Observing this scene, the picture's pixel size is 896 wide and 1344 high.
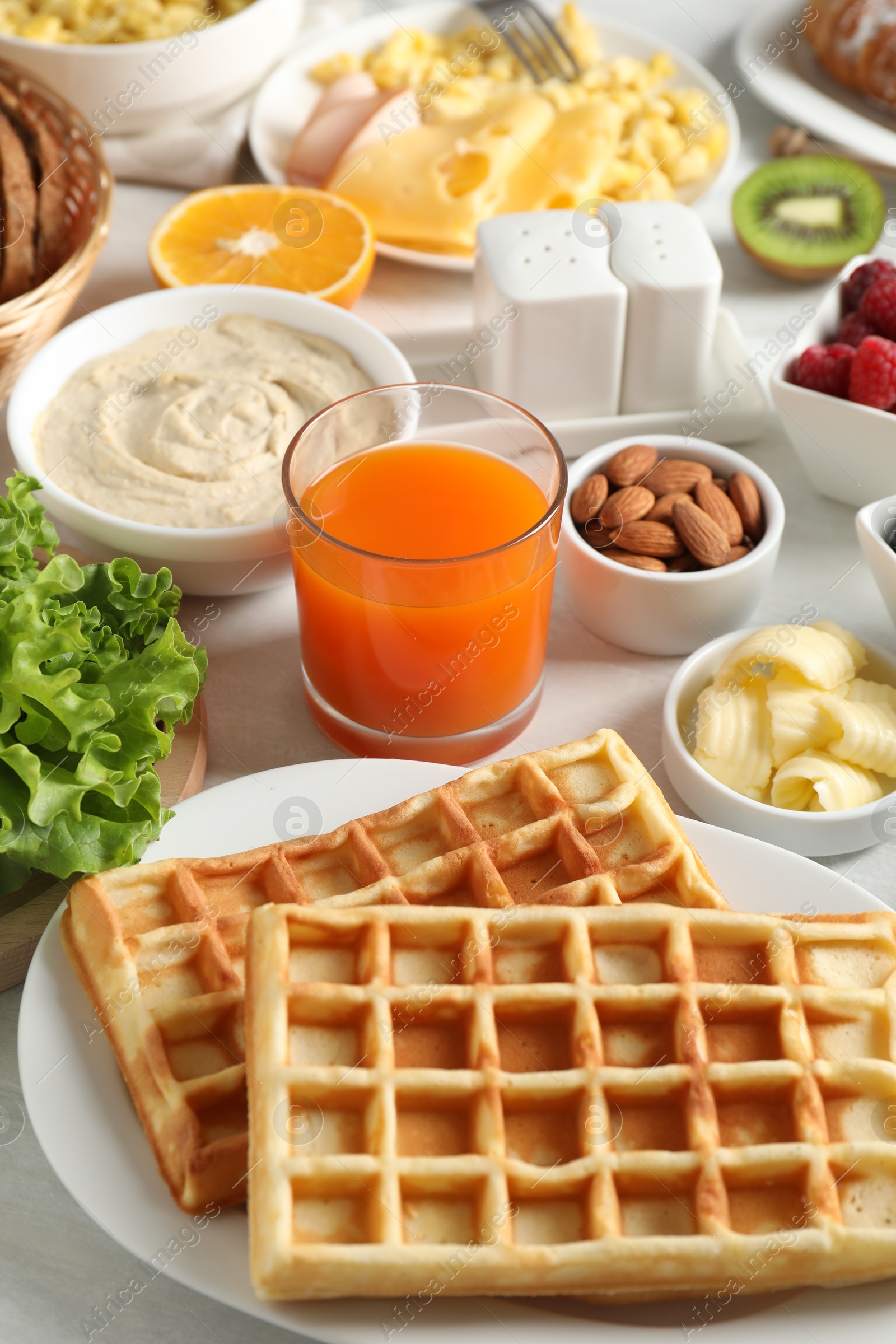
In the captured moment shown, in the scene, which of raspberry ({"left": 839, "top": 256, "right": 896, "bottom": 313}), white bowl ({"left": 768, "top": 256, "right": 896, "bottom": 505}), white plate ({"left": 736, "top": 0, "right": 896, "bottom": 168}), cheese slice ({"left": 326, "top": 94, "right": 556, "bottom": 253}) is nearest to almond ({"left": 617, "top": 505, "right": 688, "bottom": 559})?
white bowl ({"left": 768, "top": 256, "right": 896, "bottom": 505})

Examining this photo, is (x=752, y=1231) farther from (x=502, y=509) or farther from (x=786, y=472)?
(x=786, y=472)

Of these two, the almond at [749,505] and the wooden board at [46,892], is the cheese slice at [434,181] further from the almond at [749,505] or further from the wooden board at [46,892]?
the wooden board at [46,892]

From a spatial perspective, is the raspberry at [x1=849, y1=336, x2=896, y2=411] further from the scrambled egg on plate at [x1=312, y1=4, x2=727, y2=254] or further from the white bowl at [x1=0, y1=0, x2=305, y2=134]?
the white bowl at [x1=0, y1=0, x2=305, y2=134]

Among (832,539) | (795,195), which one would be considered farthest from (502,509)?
Answer: (795,195)

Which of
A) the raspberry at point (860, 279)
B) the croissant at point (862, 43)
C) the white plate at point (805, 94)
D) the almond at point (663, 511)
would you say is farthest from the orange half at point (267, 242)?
the croissant at point (862, 43)

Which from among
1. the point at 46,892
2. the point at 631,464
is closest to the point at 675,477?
the point at 631,464

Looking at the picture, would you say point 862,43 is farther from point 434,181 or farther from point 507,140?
point 434,181
